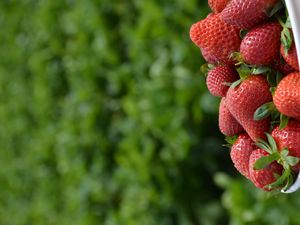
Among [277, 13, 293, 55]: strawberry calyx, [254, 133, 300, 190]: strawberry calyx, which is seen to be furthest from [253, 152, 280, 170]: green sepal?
[277, 13, 293, 55]: strawberry calyx

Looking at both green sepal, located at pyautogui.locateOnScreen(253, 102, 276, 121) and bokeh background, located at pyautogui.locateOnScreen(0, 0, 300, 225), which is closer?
green sepal, located at pyautogui.locateOnScreen(253, 102, 276, 121)

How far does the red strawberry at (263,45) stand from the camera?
57 centimetres

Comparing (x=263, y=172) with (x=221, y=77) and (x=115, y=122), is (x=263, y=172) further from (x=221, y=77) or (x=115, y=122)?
(x=115, y=122)

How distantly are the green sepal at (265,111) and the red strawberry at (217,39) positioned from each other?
0.17ft

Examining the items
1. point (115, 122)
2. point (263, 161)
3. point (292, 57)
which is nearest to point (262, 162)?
point (263, 161)

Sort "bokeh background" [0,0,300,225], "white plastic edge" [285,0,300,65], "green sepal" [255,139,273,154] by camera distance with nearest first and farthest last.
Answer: "white plastic edge" [285,0,300,65] < "green sepal" [255,139,273,154] < "bokeh background" [0,0,300,225]

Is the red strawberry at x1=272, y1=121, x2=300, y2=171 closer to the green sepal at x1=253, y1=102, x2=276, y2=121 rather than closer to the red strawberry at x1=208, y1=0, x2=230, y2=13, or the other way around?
the green sepal at x1=253, y1=102, x2=276, y2=121

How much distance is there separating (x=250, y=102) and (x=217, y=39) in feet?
0.21

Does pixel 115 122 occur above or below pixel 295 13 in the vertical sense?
below

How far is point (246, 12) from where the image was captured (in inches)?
22.5

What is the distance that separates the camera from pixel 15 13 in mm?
2896

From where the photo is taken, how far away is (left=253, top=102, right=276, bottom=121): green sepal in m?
0.60

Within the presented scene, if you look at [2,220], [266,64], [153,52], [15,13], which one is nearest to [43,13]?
[15,13]

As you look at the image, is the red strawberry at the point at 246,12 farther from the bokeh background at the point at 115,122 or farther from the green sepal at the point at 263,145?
the bokeh background at the point at 115,122
